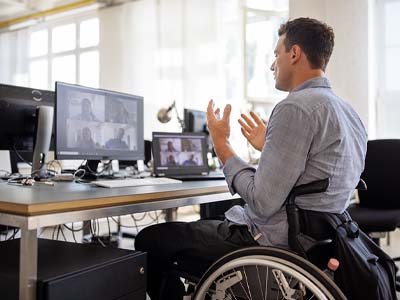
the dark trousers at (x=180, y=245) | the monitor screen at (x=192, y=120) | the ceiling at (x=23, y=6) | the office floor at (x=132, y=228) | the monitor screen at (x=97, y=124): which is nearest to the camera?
the dark trousers at (x=180, y=245)

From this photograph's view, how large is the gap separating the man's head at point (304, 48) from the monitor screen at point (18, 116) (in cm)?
132

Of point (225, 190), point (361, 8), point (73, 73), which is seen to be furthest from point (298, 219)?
point (73, 73)

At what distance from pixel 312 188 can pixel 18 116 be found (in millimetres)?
1549

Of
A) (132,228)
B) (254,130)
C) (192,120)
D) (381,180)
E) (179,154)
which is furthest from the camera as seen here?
(132,228)

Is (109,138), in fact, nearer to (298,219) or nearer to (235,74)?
(298,219)

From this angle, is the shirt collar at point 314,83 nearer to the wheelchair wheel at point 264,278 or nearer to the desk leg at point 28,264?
the wheelchair wheel at point 264,278

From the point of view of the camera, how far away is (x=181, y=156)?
2229 mm

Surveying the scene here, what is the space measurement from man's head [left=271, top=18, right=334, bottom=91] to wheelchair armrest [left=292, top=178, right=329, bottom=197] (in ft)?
1.41

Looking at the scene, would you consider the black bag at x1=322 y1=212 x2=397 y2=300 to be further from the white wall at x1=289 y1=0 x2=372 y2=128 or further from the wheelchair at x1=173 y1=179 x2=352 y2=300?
the white wall at x1=289 y1=0 x2=372 y2=128

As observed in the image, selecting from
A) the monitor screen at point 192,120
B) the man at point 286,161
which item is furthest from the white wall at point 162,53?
the man at point 286,161

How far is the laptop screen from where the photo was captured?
2135 millimetres

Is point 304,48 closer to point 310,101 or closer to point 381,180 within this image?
point 310,101

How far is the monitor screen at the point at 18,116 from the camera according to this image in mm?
1971

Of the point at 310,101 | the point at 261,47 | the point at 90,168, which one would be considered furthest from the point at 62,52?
the point at 310,101
